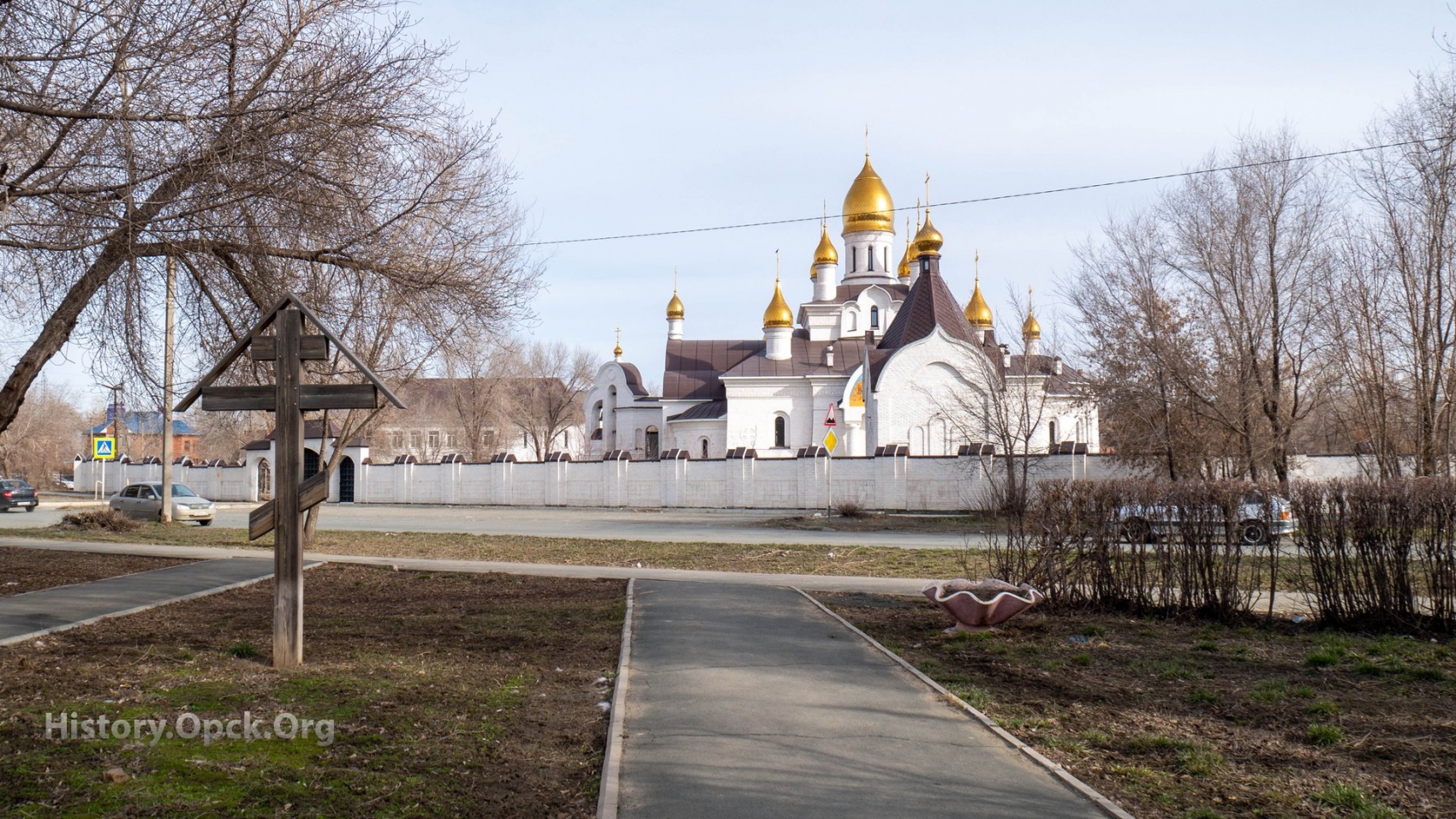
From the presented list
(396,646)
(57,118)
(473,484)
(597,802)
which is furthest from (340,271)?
(473,484)

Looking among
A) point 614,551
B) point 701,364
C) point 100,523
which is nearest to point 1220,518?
point 614,551

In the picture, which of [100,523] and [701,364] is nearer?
[100,523]

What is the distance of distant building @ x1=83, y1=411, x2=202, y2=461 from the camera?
14422mm

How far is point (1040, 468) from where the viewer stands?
33.9 meters

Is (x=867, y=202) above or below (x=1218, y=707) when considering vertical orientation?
above

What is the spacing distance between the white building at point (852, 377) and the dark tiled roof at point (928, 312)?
76mm

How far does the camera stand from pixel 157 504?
3069cm

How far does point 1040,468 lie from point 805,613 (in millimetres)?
24280

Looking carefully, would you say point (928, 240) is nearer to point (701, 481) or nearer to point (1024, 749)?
point (701, 481)

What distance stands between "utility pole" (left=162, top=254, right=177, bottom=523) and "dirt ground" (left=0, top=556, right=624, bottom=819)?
244cm

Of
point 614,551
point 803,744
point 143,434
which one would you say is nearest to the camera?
point 803,744

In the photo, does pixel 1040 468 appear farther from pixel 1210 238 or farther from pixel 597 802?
pixel 597 802

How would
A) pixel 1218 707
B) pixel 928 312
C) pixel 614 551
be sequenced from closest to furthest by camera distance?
1. pixel 1218 707
2. pixel 614 551
3. pixel 928 312

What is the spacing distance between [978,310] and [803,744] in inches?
2204
